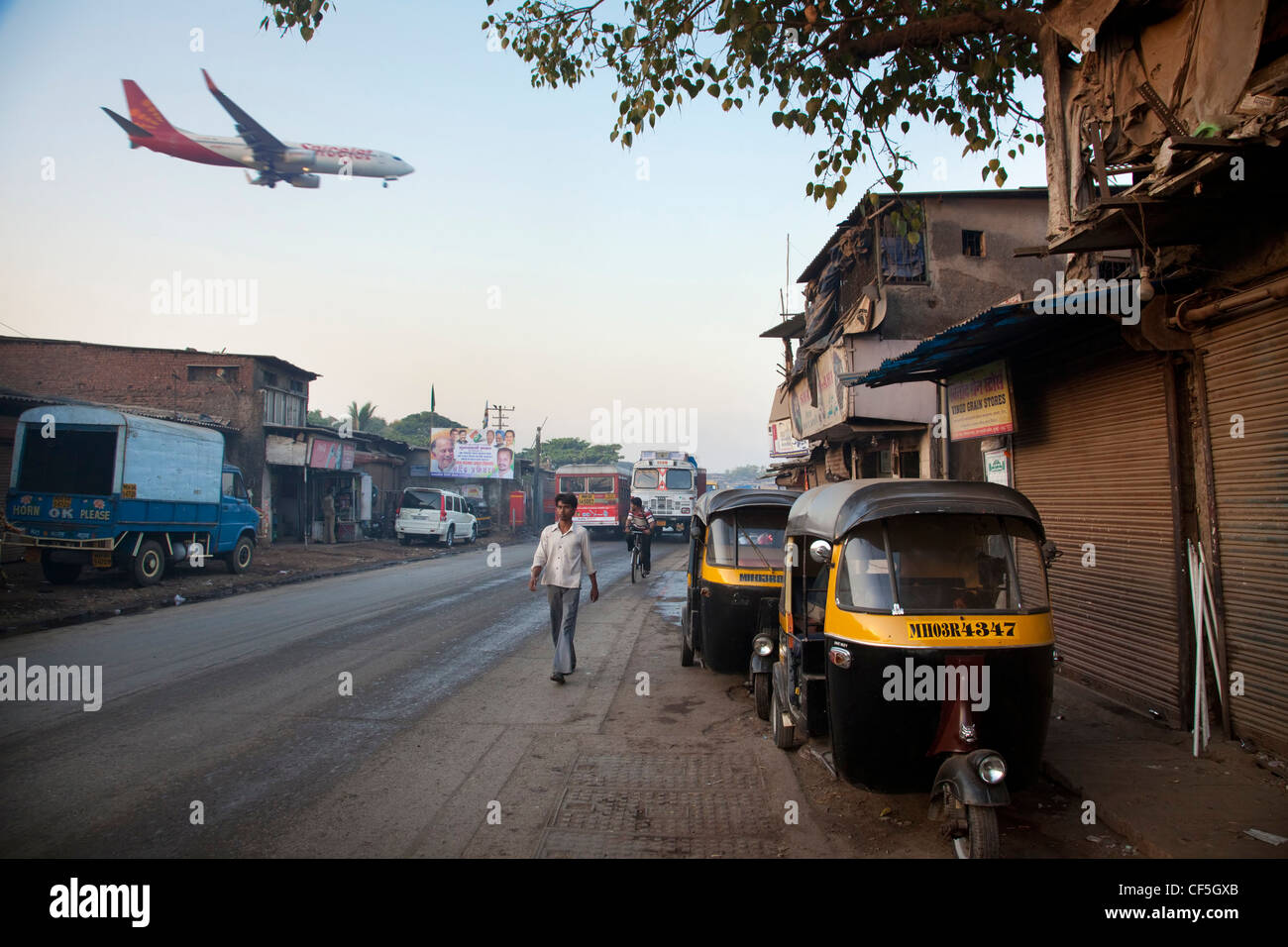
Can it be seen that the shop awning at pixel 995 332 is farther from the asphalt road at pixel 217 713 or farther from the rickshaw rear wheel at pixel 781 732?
the asphalt road at pixel 217 713

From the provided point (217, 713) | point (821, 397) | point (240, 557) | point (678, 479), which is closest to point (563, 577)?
point (217, 713)

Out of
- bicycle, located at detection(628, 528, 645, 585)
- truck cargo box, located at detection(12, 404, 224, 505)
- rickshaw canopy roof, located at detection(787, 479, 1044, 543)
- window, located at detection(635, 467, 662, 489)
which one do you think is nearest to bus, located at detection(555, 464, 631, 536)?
window, located at detection(635, 467, 662, 489)

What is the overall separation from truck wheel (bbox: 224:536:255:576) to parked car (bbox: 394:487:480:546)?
38.4ft

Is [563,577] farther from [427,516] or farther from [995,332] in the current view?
[427,516]

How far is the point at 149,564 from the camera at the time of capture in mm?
15961

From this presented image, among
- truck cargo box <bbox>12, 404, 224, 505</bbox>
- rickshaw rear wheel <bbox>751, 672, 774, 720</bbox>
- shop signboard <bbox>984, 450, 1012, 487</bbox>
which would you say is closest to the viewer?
rickshaw rear wheel <bbox>751, 672, 774, 720</bbox>

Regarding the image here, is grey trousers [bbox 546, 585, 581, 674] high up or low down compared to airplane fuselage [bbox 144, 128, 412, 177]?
down

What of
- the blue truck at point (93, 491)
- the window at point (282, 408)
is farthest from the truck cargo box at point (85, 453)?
the window at point (282, 408)

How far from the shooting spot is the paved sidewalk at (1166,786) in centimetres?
430

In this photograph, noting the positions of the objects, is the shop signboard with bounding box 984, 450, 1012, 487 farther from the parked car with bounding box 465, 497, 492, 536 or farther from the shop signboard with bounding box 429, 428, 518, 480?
the shop signboard with bounding box 429, 428, 518, 480

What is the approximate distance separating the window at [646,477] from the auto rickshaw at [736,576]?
24.8 meters

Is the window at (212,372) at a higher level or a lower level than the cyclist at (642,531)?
higher

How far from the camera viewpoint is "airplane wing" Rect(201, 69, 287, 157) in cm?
3941
